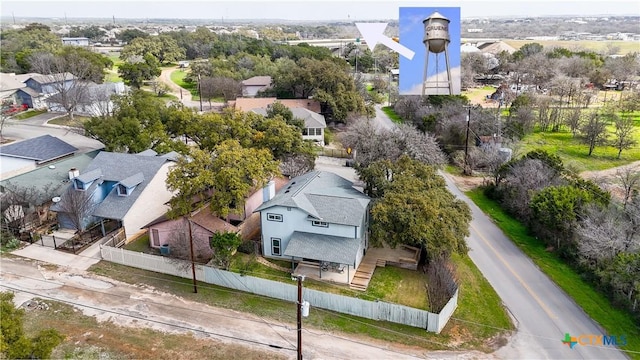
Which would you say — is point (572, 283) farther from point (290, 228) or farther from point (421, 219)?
point (290, 228)

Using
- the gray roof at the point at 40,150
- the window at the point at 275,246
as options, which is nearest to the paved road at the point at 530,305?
the window at the point at 275,246

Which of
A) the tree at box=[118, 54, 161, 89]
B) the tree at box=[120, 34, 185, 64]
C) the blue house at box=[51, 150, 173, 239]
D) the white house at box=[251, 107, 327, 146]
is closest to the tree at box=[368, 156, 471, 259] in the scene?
the blue house at box=[51, 150, 173, 239]

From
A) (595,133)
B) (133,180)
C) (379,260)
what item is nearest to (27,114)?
(133,180)

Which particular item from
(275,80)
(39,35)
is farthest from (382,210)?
(39,35)

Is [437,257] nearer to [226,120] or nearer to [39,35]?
[226,120]

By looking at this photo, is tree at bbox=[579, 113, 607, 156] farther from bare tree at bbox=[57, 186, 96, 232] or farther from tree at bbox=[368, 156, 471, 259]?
bare tree at bbox=[57, 186, 96, 232]

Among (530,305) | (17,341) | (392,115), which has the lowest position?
(530,305)

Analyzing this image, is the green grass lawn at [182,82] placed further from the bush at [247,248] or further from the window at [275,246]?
the window at [275,246]
